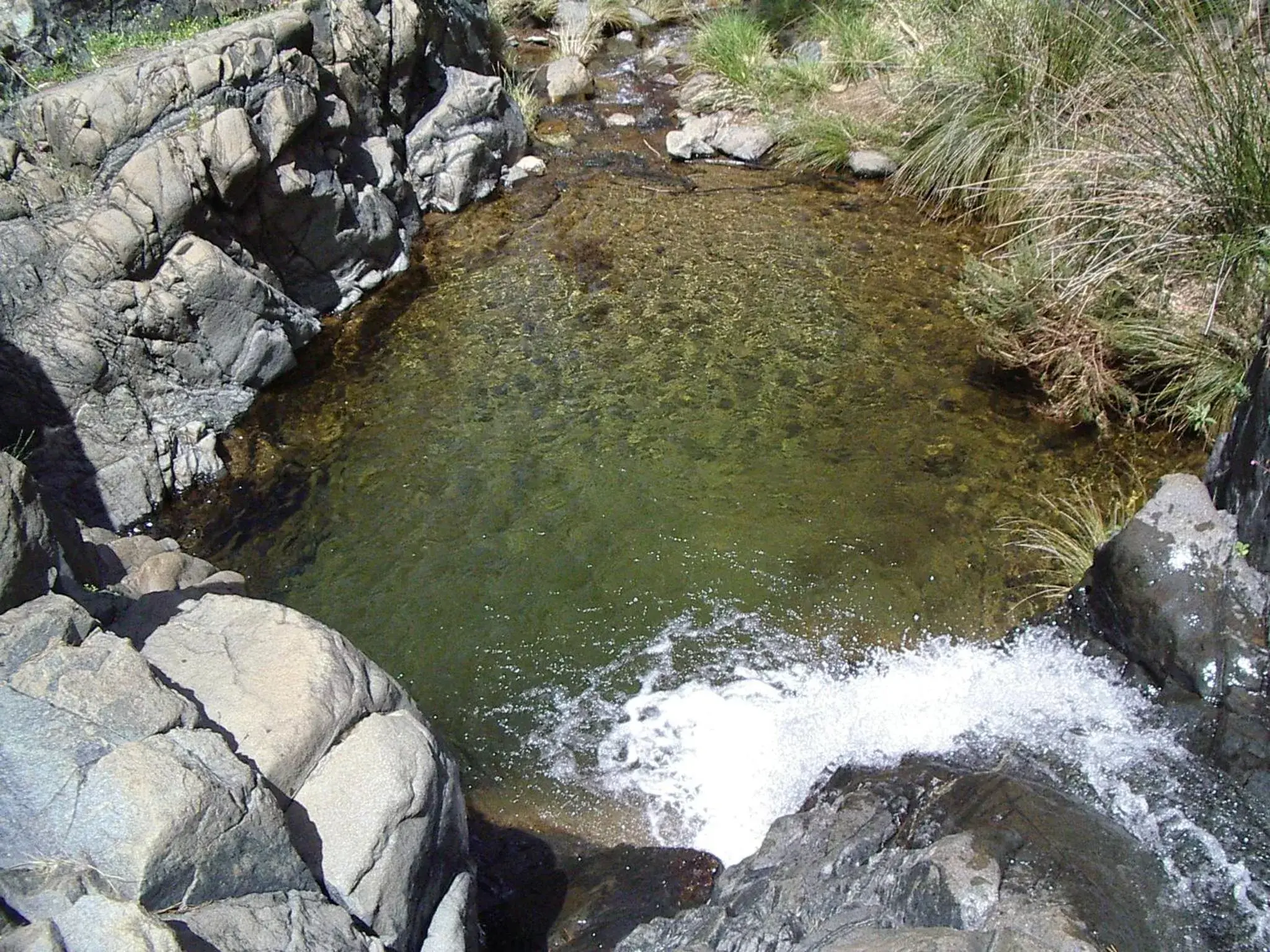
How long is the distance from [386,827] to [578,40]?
35.3 feet

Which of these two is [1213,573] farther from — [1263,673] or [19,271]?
[19,271]

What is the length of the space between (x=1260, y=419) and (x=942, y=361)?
263 cm

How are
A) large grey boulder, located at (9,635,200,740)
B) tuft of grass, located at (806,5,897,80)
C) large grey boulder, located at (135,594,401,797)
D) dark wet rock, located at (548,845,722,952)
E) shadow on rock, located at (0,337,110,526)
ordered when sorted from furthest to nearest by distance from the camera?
1. tuft of grass, located at (806,5,897,80)
2. shadow on rock, located at (0,337,110,526)
3. dark wet rock, located at (548,845,722,952)
4. large grey boulder, located at (135,594,401,797)
5. large grey boulder, located at (9,635,200,740)

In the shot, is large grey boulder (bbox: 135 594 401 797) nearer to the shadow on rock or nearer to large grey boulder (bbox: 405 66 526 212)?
the shadow on rock

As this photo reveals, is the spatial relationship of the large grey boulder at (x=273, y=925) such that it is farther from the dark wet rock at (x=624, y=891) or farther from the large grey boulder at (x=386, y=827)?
the dark wet rock at (x=624, y=891)

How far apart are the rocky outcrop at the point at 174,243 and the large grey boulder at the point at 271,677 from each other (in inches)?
103

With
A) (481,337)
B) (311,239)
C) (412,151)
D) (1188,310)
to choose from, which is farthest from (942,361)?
(412,151)

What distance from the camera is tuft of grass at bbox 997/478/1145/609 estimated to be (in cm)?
477

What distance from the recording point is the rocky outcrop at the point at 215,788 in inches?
97.7

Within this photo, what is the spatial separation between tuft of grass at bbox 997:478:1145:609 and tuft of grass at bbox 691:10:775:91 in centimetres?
645

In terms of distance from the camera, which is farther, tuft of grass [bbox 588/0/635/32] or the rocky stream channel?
tuft of grass [bbox 588/0/635/32]

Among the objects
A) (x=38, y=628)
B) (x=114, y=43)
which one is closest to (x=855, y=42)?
(x=114, y=43)

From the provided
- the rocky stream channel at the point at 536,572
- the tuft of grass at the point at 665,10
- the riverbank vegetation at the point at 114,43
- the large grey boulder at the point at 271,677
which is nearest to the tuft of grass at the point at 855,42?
the rocky stream channel at the point at 536,572

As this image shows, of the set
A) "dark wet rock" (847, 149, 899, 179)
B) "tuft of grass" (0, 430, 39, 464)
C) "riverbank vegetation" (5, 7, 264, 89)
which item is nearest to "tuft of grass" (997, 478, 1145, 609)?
"dark wet rock" (847, 149, 899, 179)
